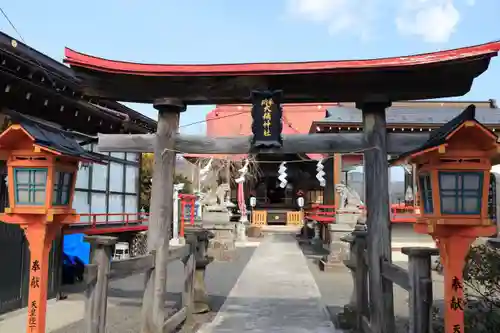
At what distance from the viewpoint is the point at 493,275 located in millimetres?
4773

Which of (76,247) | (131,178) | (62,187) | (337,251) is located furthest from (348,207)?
(62,187)

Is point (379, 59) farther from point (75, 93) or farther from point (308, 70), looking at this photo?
point (75, 93)

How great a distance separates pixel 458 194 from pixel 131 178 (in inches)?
510

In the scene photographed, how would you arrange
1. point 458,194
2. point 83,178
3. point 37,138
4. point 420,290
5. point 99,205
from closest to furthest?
1. point 420,290
2. point 458,194
3. point 37,138
4. point 83,178
5. point 99,205

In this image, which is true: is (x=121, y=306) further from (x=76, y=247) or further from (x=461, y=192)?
(x=461, y=192)

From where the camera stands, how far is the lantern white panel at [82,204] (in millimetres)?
11970

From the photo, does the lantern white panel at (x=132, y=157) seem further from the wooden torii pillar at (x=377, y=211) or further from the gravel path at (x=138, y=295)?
the wooden torii pillar at (x=377, y=211)

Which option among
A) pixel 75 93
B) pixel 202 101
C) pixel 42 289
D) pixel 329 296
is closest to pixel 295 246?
pixel 329 296

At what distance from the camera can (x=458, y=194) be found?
13.6ft

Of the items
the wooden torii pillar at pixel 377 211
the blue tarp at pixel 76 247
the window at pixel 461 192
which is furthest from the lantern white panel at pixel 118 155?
the window at pixel 461 192

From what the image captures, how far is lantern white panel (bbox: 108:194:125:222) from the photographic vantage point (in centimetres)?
1409

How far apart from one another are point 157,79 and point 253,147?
5.67 ft

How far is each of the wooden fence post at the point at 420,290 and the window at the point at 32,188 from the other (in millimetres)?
3696

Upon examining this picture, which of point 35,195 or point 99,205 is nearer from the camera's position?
point 35,195
